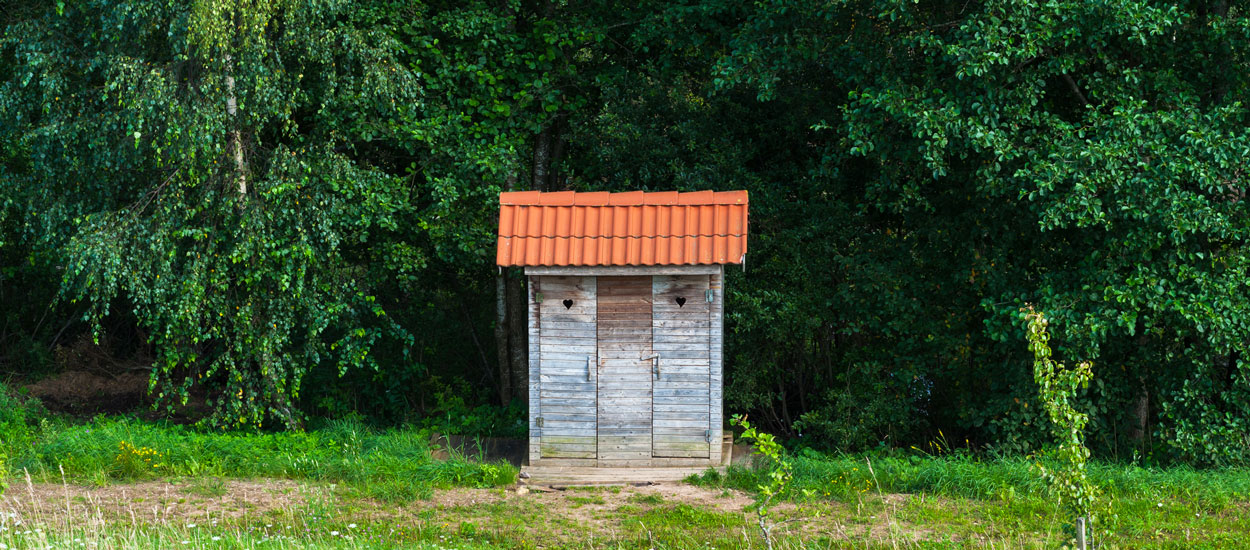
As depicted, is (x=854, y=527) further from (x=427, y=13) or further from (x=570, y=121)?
(x=427, y=13)

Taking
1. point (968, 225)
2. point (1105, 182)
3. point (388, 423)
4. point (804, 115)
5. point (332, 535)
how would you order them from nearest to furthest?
point (332, 535) < point (1105, 182) < point (968, 225) < point (804, 115) < point (388, 423)

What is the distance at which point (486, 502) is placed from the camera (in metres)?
8.53

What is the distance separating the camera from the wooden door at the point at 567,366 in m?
9.30

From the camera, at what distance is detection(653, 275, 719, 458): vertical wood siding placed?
9258 millimetres

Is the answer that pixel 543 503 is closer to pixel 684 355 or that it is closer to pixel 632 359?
pixel 632 359

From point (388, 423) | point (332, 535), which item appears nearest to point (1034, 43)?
point (332, 535)

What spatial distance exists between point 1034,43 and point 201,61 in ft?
23.0

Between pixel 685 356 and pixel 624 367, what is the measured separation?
1.72 feet

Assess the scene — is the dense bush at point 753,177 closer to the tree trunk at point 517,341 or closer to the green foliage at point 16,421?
the tree trunk at point 517,341

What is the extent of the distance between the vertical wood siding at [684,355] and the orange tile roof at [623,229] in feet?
1.17

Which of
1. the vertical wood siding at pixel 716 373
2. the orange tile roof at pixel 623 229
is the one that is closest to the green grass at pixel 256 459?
the vertical wood siding at pixel 716 373

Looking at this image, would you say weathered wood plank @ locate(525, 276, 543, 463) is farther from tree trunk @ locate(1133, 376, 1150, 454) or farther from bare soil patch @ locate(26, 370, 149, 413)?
bare soil patch @ locate(26, 370, 149, 413)

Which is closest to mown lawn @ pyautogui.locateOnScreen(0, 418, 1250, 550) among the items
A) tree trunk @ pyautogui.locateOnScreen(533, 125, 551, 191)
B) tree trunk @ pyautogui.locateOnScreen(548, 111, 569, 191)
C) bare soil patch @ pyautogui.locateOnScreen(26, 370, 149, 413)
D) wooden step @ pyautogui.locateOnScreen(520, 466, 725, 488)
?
wooden step @ pyautogui.locateOnScreen(520, 466, 725, 488)

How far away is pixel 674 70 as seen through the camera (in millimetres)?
11891
